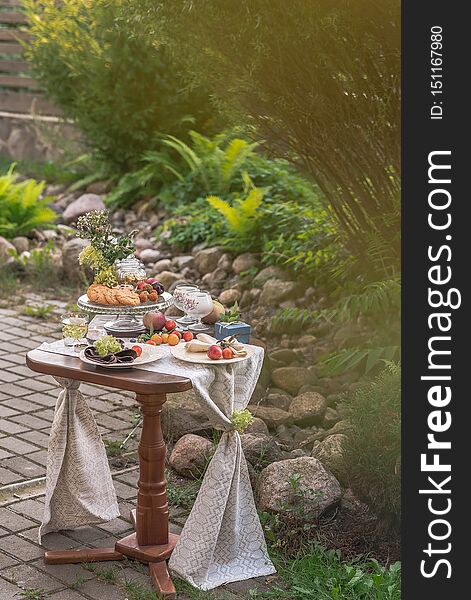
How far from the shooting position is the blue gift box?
4719 mm

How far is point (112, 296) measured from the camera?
4770 mm

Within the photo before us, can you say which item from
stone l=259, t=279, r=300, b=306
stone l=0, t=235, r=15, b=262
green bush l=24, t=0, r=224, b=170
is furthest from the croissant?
green bush l=24, t=0, r=224, b=170

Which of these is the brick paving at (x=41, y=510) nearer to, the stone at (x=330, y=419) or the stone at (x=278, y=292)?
the stone at (x=330, y=419)

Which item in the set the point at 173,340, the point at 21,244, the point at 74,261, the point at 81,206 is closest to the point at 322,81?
the point at 173,340

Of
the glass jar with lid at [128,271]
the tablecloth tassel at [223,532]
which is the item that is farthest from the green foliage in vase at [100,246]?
the tablecloth tassel at [223,532]

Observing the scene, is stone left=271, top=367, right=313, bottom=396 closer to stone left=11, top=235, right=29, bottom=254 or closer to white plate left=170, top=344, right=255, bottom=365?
white plate left=170, top=344, right=255, bottom=365

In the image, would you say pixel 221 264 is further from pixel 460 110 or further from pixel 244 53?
pixel 460 110

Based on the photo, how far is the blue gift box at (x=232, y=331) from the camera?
4.72 m

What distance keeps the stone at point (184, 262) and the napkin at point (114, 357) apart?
5175 mm

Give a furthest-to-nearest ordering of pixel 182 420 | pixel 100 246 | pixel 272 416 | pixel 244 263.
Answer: pixel 244 263 → pixel 272 416 → pixel 182 420 → pixel 100 246

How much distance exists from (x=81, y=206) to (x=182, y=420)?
6.37m

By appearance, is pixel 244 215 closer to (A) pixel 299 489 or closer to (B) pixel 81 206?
(B) pixel 81 206

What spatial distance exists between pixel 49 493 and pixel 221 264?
4.56m

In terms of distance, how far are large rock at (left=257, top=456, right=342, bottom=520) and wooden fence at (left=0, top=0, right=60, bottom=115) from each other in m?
10.4
